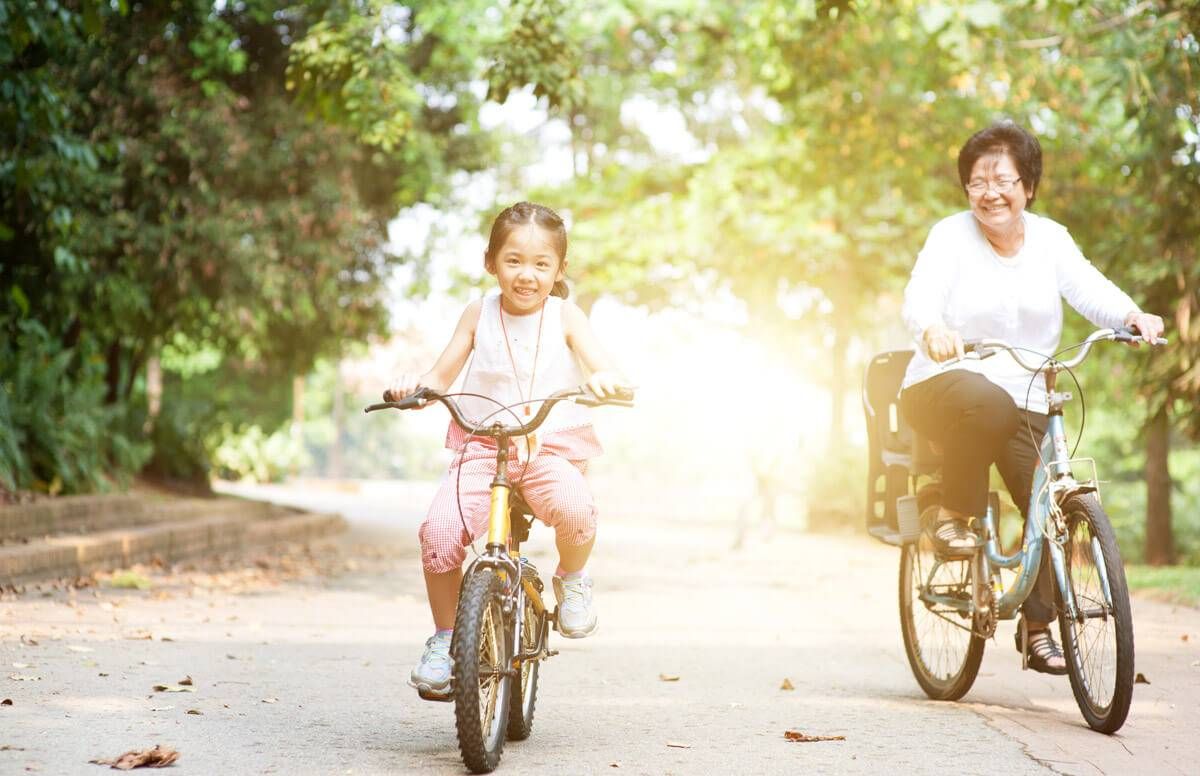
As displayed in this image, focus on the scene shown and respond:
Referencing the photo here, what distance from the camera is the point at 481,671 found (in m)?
4.45

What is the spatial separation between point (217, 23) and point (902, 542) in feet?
36.2

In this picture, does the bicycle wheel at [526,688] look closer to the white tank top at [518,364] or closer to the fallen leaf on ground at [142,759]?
the white tank top at [518,364]

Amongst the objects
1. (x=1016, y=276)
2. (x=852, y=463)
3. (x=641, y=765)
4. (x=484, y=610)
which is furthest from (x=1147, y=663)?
(x=852, y=463)

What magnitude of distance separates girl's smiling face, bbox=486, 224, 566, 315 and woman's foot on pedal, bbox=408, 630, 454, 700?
120 cm

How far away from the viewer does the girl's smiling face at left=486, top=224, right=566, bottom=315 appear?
4914mm

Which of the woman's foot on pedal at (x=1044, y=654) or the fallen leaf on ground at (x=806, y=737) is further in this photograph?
the woman's foot on pedal at (x=1044, y=654)

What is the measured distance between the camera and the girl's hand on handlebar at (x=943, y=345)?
5.03 m

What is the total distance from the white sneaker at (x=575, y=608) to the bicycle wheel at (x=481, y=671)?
0.34m

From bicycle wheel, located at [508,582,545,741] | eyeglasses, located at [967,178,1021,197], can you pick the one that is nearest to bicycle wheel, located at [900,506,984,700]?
eyeglasses, located at [967,178,1021,197]

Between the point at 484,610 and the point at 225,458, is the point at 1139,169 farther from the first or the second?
the point at 225,458

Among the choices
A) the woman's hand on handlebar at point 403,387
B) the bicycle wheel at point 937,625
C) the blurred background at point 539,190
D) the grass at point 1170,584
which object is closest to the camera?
the woman's hand on handlebar at point 403,387

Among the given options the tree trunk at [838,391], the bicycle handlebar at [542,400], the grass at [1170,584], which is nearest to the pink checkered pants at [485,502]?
the bicycle handlebar at [542,400]

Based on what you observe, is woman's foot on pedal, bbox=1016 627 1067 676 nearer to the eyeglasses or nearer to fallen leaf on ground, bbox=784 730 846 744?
fallen leaf on ground, bbox=784 730 846 744

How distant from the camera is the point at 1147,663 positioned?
7145 millimetres
